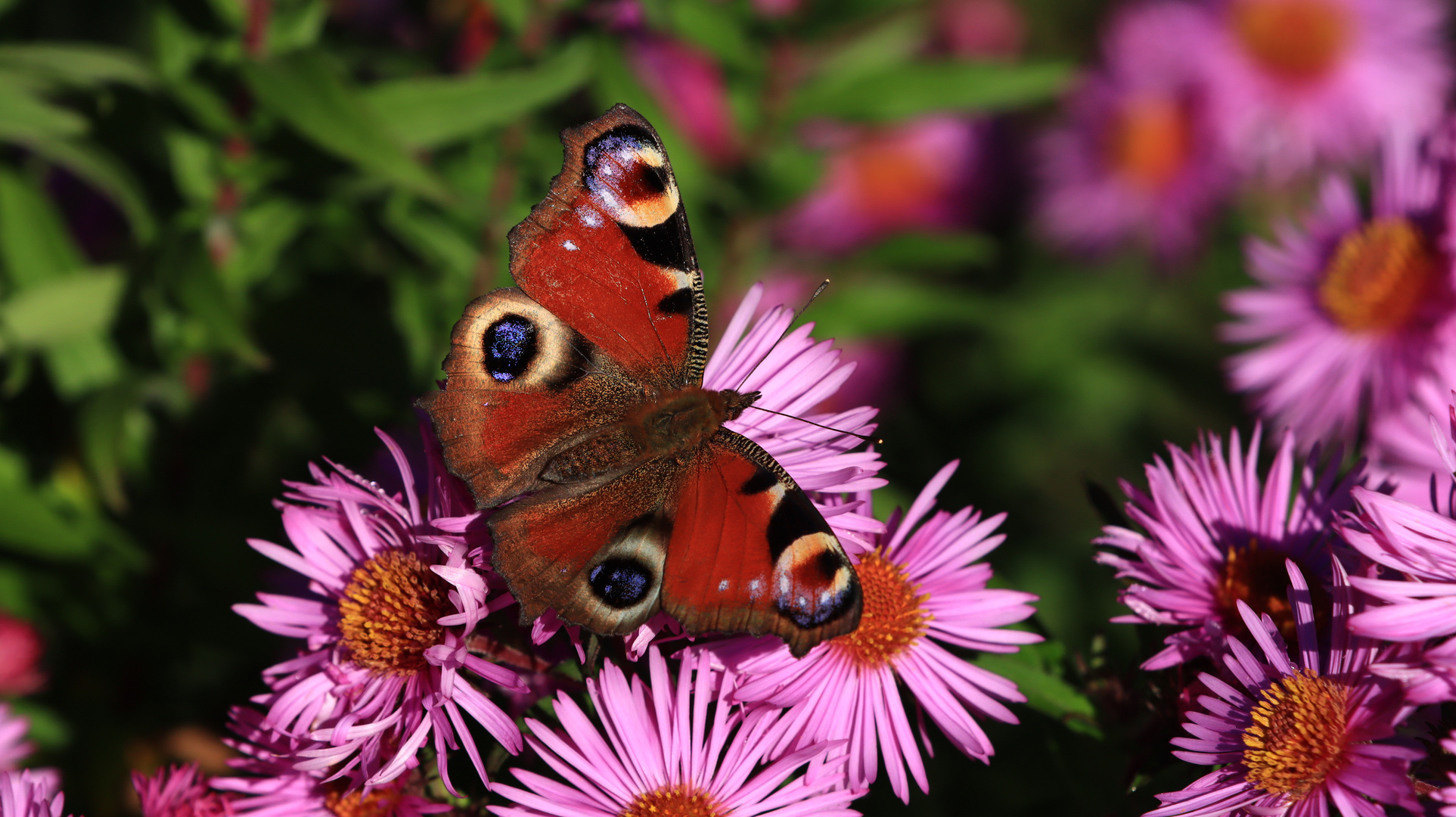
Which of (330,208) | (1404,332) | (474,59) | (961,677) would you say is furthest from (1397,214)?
(330,208)

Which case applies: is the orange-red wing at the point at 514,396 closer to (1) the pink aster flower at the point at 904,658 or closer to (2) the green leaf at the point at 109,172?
(1) the pink aster flower at the point at 904,658

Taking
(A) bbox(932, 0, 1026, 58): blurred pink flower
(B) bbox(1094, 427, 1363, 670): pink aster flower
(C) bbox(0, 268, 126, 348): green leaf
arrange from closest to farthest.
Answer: (B) bbox(1094, 427, 1363, 670): pink aster flower → (C) bbox(0, 268, 126, 348): green leaf → (A) bbox(932, 0, 1026, 58): blurred pink flower

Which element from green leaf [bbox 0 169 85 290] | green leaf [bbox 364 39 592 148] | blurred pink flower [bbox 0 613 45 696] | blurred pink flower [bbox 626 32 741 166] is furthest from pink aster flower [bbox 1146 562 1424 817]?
blurred pink flower [bbox 626 32 741 166]

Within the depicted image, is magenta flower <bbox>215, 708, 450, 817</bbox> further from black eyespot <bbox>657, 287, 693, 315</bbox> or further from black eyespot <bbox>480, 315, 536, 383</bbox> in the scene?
black eyespot <bbox>657, 287, 693, 315</bbox>

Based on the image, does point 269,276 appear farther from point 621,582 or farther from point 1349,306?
point 1349,306

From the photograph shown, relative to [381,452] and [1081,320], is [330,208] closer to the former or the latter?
[381,452]

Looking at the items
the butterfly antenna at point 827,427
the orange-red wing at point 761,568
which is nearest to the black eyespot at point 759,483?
the orange-red wing at point 761,568

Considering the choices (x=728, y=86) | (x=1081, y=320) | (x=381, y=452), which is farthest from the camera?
(x=1081, y=320)
